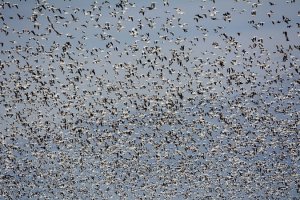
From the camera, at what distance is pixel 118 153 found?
2712 inches

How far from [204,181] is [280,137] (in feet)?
65.8

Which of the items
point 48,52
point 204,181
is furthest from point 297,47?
point 204,181

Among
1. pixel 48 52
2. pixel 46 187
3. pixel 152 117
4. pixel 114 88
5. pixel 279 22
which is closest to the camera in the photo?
pixel 279 22

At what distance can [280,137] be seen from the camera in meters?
64.6

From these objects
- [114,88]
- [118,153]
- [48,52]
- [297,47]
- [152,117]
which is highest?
[297,47]

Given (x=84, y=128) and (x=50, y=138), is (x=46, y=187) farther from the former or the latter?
(x=84, y=128)

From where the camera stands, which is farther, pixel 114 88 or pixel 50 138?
pixel 50 138

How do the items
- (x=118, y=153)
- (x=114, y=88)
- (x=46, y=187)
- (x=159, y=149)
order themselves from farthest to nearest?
(x=46, y=187) → (x=118, y=153) → (x=159, y=149) → (x=114, y=88)

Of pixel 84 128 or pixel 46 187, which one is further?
pixel 46 187

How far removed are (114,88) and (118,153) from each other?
1693cm

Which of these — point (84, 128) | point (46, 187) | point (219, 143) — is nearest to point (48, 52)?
point (84, 128)

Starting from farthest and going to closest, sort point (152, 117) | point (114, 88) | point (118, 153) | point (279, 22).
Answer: point (118, 153), point (152, 117), point (114, 88), point (279, 22)

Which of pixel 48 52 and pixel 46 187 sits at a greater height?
pixel 48 52

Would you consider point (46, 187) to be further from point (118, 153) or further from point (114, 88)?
point (114, 88)
